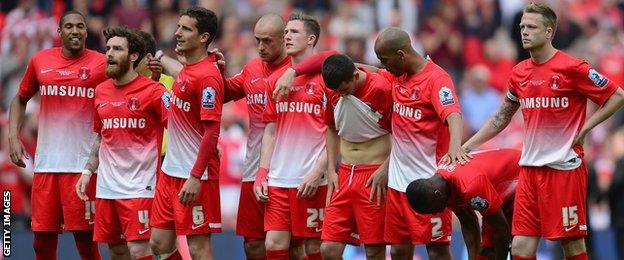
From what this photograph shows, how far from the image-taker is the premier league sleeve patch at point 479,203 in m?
13.1

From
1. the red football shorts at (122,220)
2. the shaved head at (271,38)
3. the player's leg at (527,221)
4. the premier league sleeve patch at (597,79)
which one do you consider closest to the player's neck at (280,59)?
the shaved head at (271,38)

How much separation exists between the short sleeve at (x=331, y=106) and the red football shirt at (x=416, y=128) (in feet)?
1.98

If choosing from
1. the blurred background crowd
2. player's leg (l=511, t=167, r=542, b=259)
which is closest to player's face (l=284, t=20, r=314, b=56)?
player's leg (l=511, t=167, r=542, b=259)

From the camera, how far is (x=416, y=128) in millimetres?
13469

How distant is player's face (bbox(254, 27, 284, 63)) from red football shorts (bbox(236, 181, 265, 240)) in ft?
4.06

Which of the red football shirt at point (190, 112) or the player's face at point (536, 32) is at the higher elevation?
the player's face at point (536, 32)

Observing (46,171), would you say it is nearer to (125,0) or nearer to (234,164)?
(234,164)

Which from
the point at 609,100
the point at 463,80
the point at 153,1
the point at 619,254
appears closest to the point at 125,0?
the point at 153,1

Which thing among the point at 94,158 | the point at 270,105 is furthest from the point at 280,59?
the point at 94,158

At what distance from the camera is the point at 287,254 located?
1410cm

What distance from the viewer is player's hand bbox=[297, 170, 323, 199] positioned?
1397cm

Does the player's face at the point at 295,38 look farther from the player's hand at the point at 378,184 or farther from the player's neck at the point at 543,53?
the player's neck at the point at 543,53

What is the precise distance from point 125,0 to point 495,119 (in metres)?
10.2

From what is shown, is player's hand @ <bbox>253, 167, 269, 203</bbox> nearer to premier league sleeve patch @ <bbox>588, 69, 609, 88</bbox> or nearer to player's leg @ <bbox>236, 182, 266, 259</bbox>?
player's leg @ <bbox>236, 182, 266, 259</bbox>
